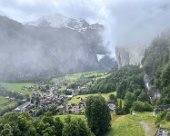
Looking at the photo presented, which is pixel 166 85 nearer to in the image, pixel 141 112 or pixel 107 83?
pixel 141 112

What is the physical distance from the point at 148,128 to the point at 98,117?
17490 millimetres

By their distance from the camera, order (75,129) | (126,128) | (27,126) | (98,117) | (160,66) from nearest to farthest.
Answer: (27,126)
(75,129)
(126,128)
(98,117)
(160,66)

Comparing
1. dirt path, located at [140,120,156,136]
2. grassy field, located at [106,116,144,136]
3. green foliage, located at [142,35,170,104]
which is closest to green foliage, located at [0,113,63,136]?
grassy field, located at [106,116,144,136]

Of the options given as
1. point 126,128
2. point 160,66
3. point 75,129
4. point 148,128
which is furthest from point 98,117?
point 160,66

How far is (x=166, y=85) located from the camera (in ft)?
389

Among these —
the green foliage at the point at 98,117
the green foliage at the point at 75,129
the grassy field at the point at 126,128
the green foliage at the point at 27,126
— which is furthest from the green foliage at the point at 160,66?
the green foliage at the point at 27,126

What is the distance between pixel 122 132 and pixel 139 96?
4351 centimetres

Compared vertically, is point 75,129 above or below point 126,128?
above

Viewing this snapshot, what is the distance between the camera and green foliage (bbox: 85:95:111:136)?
96062 millimetres

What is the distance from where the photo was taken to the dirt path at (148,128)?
261ft

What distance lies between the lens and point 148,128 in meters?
82.7

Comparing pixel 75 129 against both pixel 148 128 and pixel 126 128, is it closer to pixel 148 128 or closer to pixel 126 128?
pixel 126 128

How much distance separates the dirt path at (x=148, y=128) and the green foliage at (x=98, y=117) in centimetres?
1091

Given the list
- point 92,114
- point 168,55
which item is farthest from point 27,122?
point 168,55
